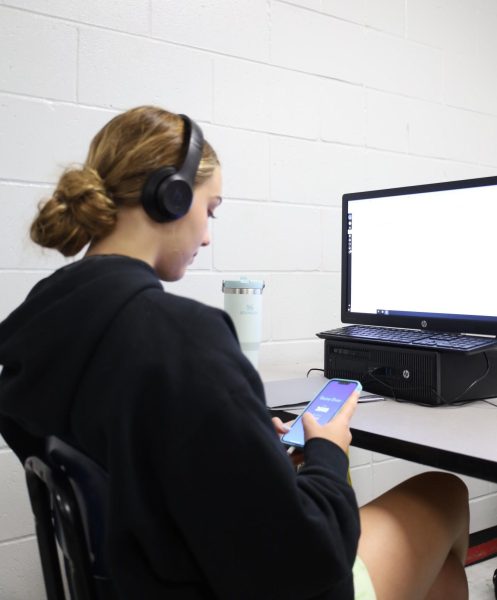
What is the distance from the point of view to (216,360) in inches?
25.3

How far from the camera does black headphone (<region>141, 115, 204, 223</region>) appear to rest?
0.77 metres

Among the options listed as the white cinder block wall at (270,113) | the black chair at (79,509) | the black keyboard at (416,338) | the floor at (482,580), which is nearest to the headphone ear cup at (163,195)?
the black chair at (79,509)

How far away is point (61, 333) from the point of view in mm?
685

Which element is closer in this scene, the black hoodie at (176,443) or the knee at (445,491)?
the black hoodie at (176,443)

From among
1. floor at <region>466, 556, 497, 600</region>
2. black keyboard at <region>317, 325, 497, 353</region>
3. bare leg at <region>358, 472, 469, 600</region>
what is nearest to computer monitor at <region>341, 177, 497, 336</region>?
black keyboard at <region>317, 325, 497, 353</region>

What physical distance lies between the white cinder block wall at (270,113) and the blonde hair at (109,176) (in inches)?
28.1

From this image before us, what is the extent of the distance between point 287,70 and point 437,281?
84 cm

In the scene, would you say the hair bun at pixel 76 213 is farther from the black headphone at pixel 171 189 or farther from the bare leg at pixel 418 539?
the bare leg at pixel 418 539

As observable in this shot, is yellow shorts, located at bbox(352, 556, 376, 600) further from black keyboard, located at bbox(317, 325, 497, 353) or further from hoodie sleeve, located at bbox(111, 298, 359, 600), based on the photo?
black keyboard, located at bbox(317, 325, 497, 353)

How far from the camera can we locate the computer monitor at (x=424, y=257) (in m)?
1.27

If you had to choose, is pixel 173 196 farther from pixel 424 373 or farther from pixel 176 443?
pixel 424 373

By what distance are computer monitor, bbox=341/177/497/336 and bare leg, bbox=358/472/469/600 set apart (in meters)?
0.34

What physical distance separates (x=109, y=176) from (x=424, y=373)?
28.6 inches

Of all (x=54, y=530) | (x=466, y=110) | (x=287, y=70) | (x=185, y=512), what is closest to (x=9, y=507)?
(x=54, y=530)
